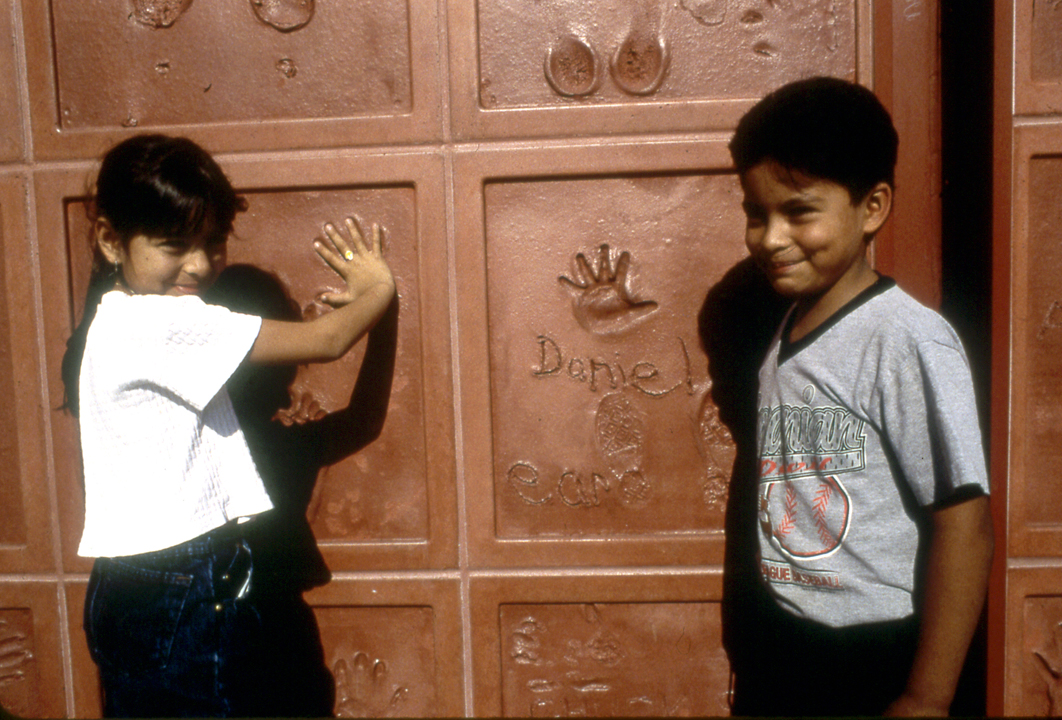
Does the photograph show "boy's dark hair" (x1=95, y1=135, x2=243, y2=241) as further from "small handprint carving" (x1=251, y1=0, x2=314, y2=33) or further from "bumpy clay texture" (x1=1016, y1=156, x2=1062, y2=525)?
"bumpy clay texture" (x1=1016, y1=156, x2=1062, y2=525)

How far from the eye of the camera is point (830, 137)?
112cm

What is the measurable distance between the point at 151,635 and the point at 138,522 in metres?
0.23

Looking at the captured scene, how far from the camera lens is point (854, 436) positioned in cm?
108

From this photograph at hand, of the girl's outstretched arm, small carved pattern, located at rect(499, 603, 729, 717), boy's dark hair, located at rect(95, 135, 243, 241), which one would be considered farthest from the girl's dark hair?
small carved pattern, located at rect(499, 603, 729, 717)

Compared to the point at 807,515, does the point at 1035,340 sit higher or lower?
higher

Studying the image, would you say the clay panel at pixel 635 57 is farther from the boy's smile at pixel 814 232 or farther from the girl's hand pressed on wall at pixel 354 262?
the boy's smile at pixel 814 232

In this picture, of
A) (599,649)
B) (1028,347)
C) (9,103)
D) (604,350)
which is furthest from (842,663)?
(9,103)

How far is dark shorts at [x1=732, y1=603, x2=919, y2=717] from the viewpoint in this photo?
3.57 ft

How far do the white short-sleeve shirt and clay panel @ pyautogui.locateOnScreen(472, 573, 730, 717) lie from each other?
2.50ft

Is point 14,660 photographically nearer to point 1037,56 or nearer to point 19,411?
point 19,411

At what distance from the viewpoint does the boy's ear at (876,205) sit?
1.13m

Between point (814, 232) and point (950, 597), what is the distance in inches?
24.0

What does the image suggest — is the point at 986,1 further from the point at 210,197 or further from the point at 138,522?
the point at 138,522

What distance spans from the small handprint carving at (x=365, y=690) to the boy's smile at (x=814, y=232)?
1.39 meters
